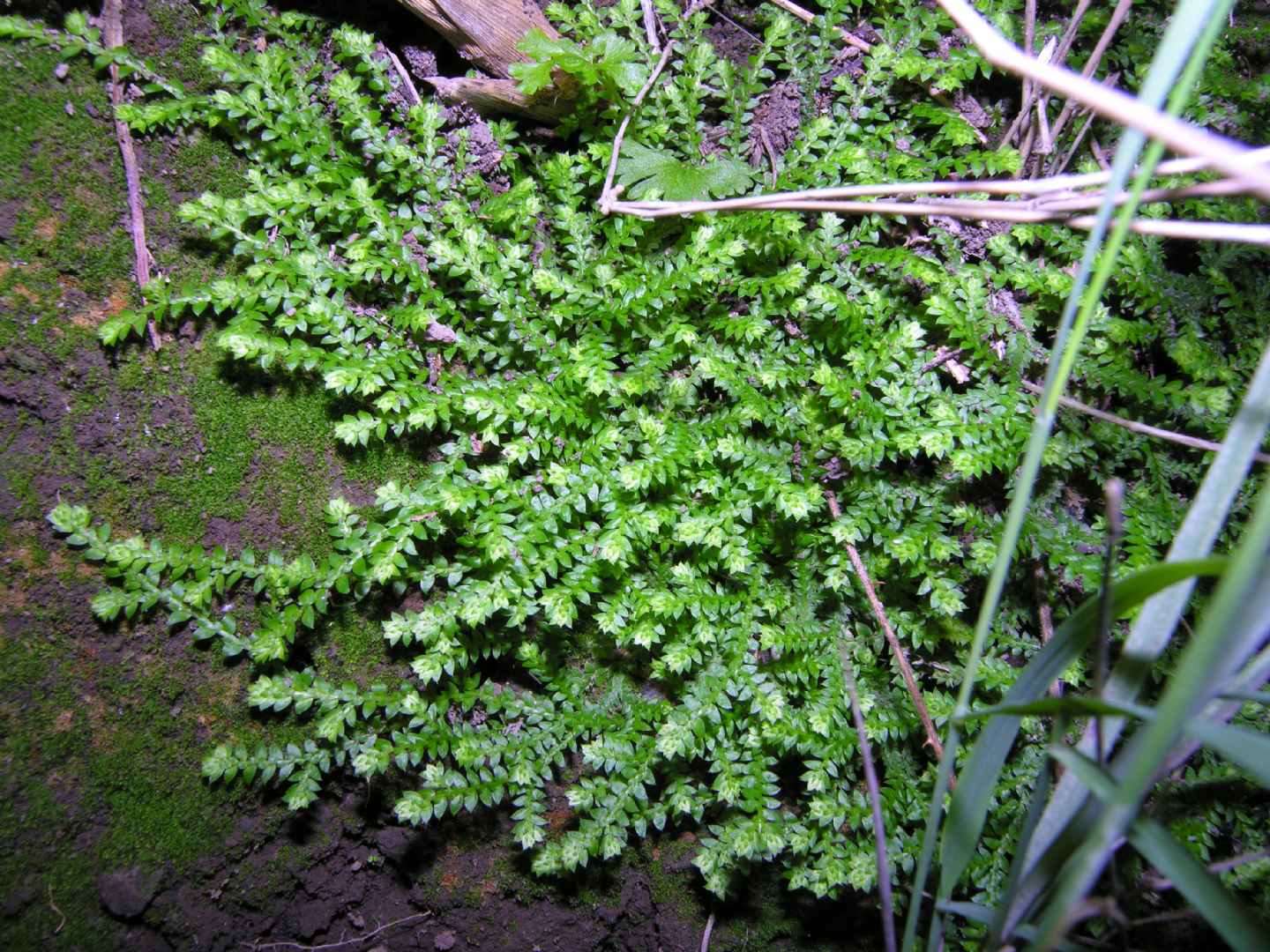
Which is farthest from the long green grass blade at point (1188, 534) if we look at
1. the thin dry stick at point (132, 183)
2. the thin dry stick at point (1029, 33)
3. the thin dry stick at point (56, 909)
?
the thin dry stick at point (132, 183)

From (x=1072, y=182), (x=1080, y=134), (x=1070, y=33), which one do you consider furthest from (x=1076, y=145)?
(x=1072, y=182)

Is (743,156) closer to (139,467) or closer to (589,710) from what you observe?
(589,710)

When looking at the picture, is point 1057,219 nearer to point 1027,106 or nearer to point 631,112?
point 1027,106

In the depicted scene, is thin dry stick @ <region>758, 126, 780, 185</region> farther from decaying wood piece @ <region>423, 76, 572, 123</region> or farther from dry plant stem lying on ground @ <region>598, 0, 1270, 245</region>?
dry plant stem lying on ground @ <region>598, 0, 1270, 245</region>

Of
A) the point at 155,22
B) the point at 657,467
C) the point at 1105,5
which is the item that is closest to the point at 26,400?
the point at 155,22

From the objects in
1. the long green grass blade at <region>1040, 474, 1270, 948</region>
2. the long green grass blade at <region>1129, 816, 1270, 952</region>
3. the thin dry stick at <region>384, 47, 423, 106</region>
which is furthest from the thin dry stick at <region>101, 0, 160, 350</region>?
the long green grass blade at <region>1129, 816, 1270, 952</region>

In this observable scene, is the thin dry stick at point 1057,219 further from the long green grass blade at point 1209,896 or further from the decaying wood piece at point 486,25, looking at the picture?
the decaying wood piece at point 486,25
